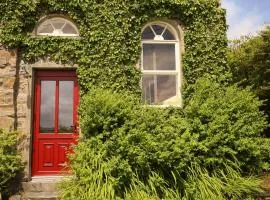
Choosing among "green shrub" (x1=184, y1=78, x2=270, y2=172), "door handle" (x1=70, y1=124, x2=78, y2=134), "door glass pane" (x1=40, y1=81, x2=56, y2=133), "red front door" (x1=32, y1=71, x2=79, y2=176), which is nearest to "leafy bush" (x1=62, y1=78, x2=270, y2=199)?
"green shrub" (x1=184, y1=78, x2=270, y2=172)

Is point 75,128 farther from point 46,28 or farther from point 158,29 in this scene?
point 158,29

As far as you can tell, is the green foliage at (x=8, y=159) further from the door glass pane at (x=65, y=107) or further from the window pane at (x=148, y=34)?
the window pane at (x=148, y=34)

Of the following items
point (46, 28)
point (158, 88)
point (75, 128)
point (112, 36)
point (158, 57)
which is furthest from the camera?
point (158, 57)

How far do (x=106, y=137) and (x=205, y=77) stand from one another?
10.3 ft

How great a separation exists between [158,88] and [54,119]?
106 inches

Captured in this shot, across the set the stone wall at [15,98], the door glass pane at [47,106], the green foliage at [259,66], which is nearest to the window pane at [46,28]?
the stone wall at [15,98]

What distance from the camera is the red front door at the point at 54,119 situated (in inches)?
342

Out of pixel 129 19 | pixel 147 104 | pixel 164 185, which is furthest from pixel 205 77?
pixel 164 185

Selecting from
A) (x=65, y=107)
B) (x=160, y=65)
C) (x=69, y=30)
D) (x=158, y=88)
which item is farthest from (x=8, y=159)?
(x=160, y=65)

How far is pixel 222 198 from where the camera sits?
726 cm

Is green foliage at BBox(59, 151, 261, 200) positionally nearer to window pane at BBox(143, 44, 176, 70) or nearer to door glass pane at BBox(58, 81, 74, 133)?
door glass pane at BBox(58, 81, 74, 133)

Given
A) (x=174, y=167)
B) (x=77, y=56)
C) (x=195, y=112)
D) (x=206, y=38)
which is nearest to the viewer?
(x=174, y=167)

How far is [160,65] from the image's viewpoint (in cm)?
948

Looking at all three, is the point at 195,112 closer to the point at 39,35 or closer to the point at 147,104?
the point at 147,104
